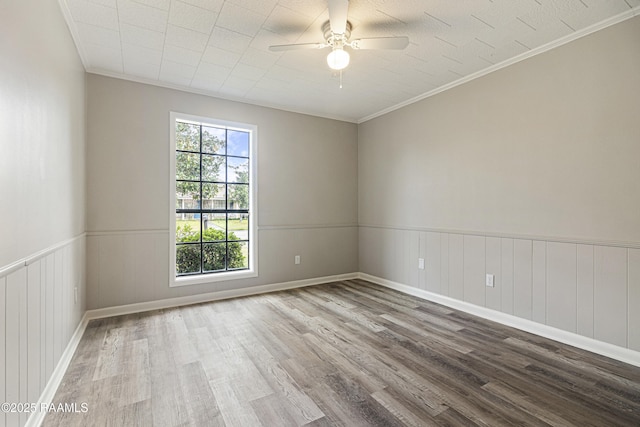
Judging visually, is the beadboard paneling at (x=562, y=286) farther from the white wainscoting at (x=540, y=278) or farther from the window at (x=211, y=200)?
the window at (x=211, y=200)

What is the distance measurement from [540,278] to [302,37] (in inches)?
119

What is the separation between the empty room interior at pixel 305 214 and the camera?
1712 mm

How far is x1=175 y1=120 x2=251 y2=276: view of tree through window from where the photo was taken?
12.3ft

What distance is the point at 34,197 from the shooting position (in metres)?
1.61

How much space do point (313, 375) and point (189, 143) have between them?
309 centimetres

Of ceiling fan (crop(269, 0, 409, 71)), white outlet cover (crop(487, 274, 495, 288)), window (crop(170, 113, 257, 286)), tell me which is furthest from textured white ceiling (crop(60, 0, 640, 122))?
white outlet cover (crop(487, 274, 495, 288))

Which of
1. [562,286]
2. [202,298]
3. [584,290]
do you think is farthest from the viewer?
[202,298]

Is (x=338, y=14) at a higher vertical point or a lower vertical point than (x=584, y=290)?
higher

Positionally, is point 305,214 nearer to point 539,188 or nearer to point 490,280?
point 490,280

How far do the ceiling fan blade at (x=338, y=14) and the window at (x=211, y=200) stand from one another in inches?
88.2

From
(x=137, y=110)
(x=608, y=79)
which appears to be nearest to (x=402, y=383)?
(x=608, y=79)

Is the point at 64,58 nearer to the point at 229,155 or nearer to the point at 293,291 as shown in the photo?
the point at 229,155

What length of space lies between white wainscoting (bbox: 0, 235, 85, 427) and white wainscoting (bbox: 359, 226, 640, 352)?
11.8 feet

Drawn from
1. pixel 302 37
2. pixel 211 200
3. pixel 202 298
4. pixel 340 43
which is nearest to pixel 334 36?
pixel 340 43
